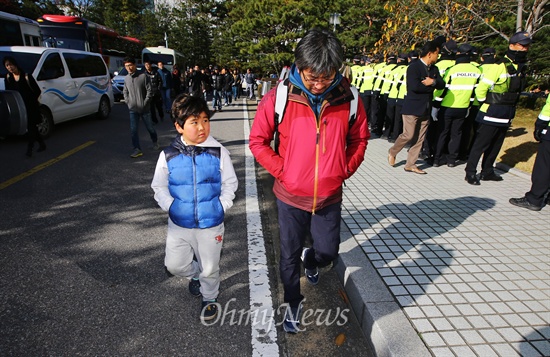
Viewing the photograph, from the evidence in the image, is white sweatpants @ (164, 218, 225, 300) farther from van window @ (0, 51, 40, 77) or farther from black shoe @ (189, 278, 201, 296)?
van window @ (0, 51, 40, 77)

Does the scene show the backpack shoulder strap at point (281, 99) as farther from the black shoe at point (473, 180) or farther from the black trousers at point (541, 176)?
the black shoe at point (473, 180)

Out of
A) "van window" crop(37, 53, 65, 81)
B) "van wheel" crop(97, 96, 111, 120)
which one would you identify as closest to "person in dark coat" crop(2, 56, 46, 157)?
"van window" crop(37, 53, 65, 81)

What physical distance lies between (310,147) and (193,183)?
0.84 metres

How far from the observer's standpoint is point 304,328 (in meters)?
2.56

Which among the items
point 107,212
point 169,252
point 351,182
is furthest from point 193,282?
point 351,182

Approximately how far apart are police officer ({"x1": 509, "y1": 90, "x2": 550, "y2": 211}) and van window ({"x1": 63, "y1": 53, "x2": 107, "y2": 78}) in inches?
404

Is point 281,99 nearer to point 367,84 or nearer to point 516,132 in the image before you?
point 367,84

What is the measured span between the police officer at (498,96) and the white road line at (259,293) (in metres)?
3.80

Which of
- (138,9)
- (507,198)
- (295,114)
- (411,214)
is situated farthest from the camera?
(138,9)

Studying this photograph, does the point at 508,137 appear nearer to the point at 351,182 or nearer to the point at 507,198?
the point at 507,198

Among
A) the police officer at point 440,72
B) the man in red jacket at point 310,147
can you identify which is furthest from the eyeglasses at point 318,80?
the police officer at point 440,72

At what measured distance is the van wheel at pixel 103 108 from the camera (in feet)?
36.1

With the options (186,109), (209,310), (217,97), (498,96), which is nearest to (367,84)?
(498,96)

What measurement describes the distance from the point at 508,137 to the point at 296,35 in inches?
680
